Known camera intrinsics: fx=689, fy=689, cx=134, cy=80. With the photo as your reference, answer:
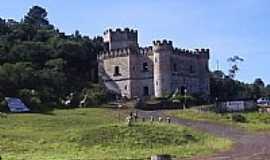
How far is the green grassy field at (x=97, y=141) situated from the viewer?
35.7 meters

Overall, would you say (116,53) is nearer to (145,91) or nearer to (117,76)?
(117,76)

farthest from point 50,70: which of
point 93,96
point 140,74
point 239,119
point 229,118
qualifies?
point 239,119

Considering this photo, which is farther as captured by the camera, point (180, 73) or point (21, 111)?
point (180, 73)

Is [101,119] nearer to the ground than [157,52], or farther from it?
nearer to the ground

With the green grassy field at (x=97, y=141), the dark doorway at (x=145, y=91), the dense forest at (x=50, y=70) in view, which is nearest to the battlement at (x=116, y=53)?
the dense forest at (x=50, y=70)

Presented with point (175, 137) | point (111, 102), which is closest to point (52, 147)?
point (175, 137)

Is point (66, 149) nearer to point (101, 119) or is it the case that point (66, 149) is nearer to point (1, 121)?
point (1, 121)

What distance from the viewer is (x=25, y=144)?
131ft

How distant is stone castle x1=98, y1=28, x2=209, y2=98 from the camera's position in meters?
87.9

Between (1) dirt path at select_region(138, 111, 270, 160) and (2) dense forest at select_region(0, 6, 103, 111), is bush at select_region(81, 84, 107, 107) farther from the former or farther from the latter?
(1) dirt path at select_region(138, 111, 270, 160)

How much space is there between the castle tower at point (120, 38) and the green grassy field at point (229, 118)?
32993mm

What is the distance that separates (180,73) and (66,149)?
53274 millimetres

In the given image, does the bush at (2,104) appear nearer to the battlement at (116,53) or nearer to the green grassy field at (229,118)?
the green grassy field at (229,118)

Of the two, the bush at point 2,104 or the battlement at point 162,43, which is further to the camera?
the battlement at point 162,43
